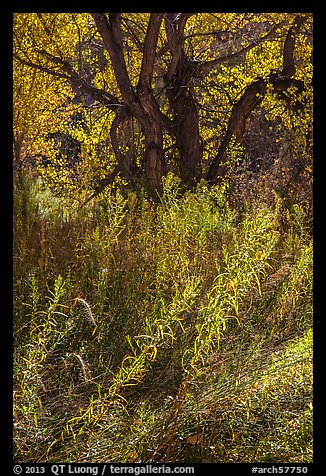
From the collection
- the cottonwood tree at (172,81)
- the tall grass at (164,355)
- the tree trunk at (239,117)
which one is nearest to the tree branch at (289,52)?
the cottonwood tree at (172,81)

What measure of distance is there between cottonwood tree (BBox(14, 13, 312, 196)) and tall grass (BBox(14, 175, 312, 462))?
9.71ft

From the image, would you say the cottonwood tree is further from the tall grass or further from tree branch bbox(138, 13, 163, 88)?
the tall grass

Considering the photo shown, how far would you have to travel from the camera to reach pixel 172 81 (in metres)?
7.56

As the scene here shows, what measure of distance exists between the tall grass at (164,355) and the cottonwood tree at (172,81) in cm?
296

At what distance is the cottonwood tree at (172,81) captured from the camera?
6848 millimetres

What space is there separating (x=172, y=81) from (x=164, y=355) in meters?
5.28

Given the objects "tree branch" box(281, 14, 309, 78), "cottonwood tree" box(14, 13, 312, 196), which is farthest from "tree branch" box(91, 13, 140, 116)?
"tree branch" box(281, 14, 309, 78)

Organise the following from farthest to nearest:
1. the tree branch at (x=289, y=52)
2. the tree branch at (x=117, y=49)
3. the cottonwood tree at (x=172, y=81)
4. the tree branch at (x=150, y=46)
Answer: the tree branch at (x=289, y=52) → the cottonwood tree at (x=172, y=81) → the tree branch at (x=117, y=49) → the tree branch at (x=150, y=46)

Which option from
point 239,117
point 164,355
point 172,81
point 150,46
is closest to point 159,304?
point 164,355

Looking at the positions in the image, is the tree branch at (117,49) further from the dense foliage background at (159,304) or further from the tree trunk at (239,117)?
the tree trunk at (239,117)

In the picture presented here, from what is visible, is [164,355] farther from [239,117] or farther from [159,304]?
[239,117]
